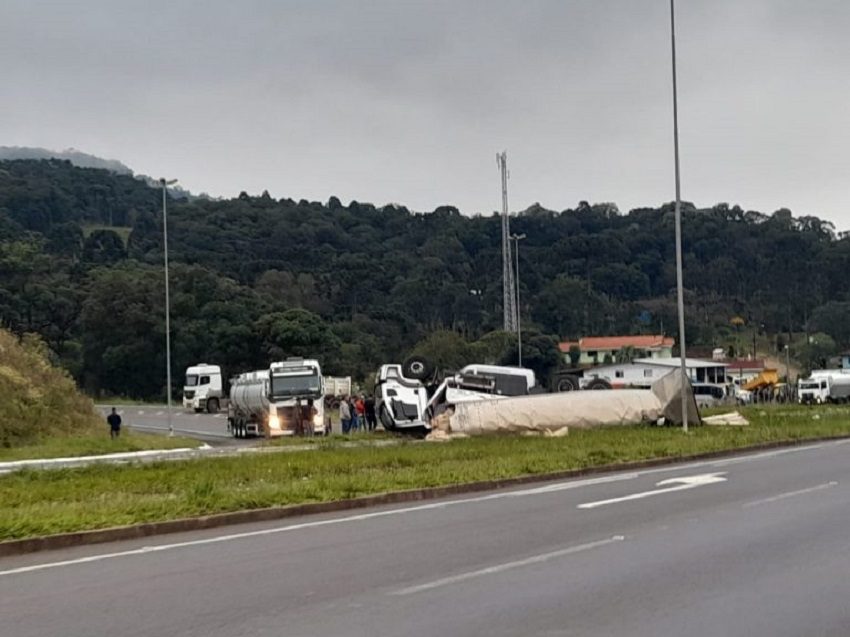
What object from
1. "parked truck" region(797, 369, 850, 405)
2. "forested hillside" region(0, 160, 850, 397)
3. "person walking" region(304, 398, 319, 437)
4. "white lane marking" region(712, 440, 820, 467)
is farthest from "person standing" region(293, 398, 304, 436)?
"parked truck" region(797, 369, 850, 405)

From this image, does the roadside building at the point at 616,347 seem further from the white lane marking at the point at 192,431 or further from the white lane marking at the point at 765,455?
the white lane marking at the point at 765,455

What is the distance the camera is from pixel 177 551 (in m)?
12.7

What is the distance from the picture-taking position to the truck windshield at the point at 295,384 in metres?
47.1

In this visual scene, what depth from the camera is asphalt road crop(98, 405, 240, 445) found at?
52.2 metres

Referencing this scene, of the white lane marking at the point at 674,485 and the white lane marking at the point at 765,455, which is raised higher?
the white lane marking at the point at 674,485

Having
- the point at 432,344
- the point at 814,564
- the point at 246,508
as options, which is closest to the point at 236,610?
the point at 814,564

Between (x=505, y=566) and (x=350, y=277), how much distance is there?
390ft

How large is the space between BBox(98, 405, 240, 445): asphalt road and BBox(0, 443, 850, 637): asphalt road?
31.2 meters

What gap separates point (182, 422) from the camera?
2495 inches

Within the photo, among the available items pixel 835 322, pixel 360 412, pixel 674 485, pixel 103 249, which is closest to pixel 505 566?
pixel 674 485

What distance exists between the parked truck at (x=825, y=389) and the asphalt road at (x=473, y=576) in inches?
2633

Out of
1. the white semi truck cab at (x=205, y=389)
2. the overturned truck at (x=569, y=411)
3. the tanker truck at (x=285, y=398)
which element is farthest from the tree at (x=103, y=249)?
the overturned truck at (x=569, y=411)

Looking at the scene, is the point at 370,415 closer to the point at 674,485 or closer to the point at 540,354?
the point at 674,485

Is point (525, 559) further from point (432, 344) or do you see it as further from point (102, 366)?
point (102, 366)
